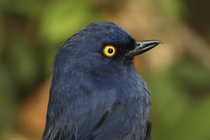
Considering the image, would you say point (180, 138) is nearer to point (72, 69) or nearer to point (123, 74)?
point (123, 74)

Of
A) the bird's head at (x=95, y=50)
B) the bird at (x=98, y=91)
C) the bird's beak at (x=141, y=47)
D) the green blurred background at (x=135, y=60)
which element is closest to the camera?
the bird at (x=98, y=91)

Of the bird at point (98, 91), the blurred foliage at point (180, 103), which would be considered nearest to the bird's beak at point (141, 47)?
the bird at point (98, 91)

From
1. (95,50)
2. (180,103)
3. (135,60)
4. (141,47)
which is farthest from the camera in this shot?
(135,60)

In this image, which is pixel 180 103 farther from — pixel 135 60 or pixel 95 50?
pixel 95 50

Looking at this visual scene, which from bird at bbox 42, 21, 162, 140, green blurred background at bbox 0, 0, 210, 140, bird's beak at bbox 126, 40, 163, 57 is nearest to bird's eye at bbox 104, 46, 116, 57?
bird at bbox 42, 21, 162, 140

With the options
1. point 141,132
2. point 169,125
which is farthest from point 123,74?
point 169,125

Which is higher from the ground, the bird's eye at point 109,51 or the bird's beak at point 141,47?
the bird's beak at point 141,47

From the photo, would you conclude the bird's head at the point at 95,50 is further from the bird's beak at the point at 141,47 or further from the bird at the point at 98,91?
the bird's beak at the point at 141,47

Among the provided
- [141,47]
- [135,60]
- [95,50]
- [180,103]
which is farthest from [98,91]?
[135,60]
